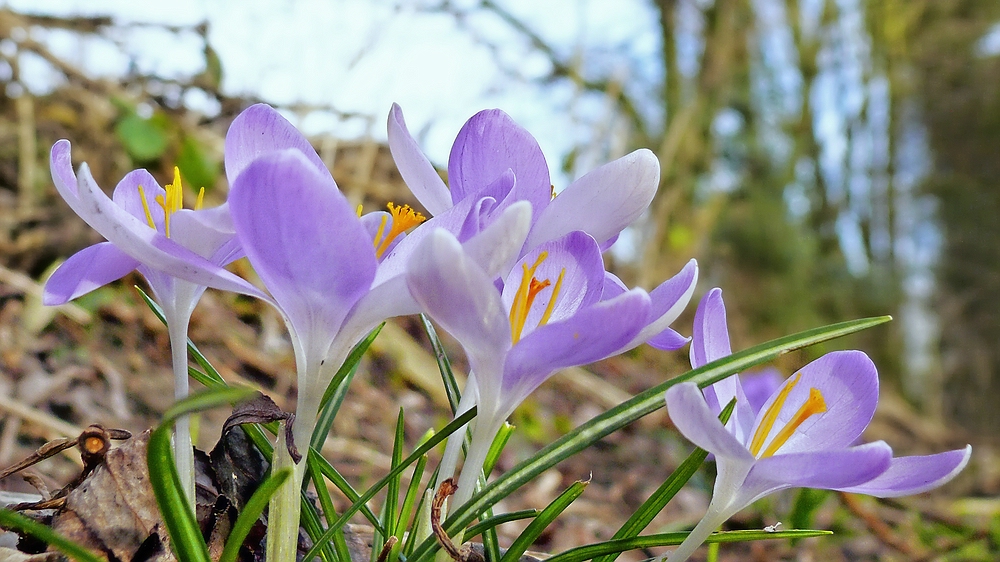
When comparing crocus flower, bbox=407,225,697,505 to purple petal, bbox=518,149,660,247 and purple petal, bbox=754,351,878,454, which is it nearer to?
purple petal, bbox=518,149,660,247

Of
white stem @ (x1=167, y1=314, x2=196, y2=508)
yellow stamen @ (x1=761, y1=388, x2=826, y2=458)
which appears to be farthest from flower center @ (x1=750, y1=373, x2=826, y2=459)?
white stem @ (x1=167, y1=314, x2=196, y2=508)

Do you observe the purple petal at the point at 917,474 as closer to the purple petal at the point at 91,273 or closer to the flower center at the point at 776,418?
the flower center at the point at 776,418

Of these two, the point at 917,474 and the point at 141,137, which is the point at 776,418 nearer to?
the point at 917,474

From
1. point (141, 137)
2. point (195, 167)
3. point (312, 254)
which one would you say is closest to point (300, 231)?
point (312, 254)

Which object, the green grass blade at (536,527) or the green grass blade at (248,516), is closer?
the green grass blade at (248,516)

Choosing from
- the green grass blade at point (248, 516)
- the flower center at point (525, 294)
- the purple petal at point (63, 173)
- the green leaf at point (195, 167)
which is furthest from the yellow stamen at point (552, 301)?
the green leaf at point (195, 167)

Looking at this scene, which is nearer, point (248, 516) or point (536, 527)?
point (248, 516)

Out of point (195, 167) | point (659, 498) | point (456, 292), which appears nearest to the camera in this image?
point (456, 292)
